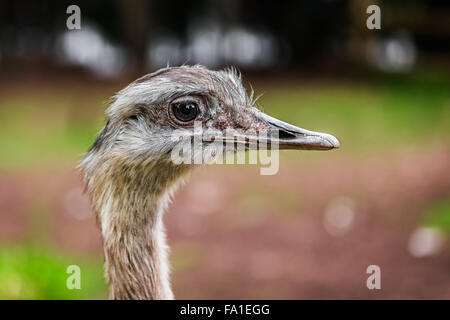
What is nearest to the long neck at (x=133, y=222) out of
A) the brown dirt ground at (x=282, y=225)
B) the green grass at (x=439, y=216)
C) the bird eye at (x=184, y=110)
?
the bird eye at (x=184, y=110)

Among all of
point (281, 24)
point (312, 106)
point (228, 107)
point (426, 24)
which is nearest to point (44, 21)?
point (281, 24)

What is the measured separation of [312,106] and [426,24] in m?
3.32

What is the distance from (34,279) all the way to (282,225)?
225 centimetres

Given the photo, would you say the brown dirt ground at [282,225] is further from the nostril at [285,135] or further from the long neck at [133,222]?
the nostril at [285,135]

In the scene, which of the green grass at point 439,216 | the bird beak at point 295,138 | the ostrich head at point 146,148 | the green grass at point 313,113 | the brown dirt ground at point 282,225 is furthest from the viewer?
the green grass at point 313,113

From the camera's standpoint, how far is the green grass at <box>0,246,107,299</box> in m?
3.16

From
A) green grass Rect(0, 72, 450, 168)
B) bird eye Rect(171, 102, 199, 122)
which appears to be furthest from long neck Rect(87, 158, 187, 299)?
green grass Rect(0, 72, 450, 168)

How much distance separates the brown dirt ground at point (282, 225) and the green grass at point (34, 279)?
767mm

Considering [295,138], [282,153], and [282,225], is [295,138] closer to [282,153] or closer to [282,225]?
[282,225]

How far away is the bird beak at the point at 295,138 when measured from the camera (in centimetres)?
212

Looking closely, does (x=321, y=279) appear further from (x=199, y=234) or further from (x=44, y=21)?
(x=44, y=21)

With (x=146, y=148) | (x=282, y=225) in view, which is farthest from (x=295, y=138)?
(x=282, y=225)

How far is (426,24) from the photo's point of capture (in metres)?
10.8
